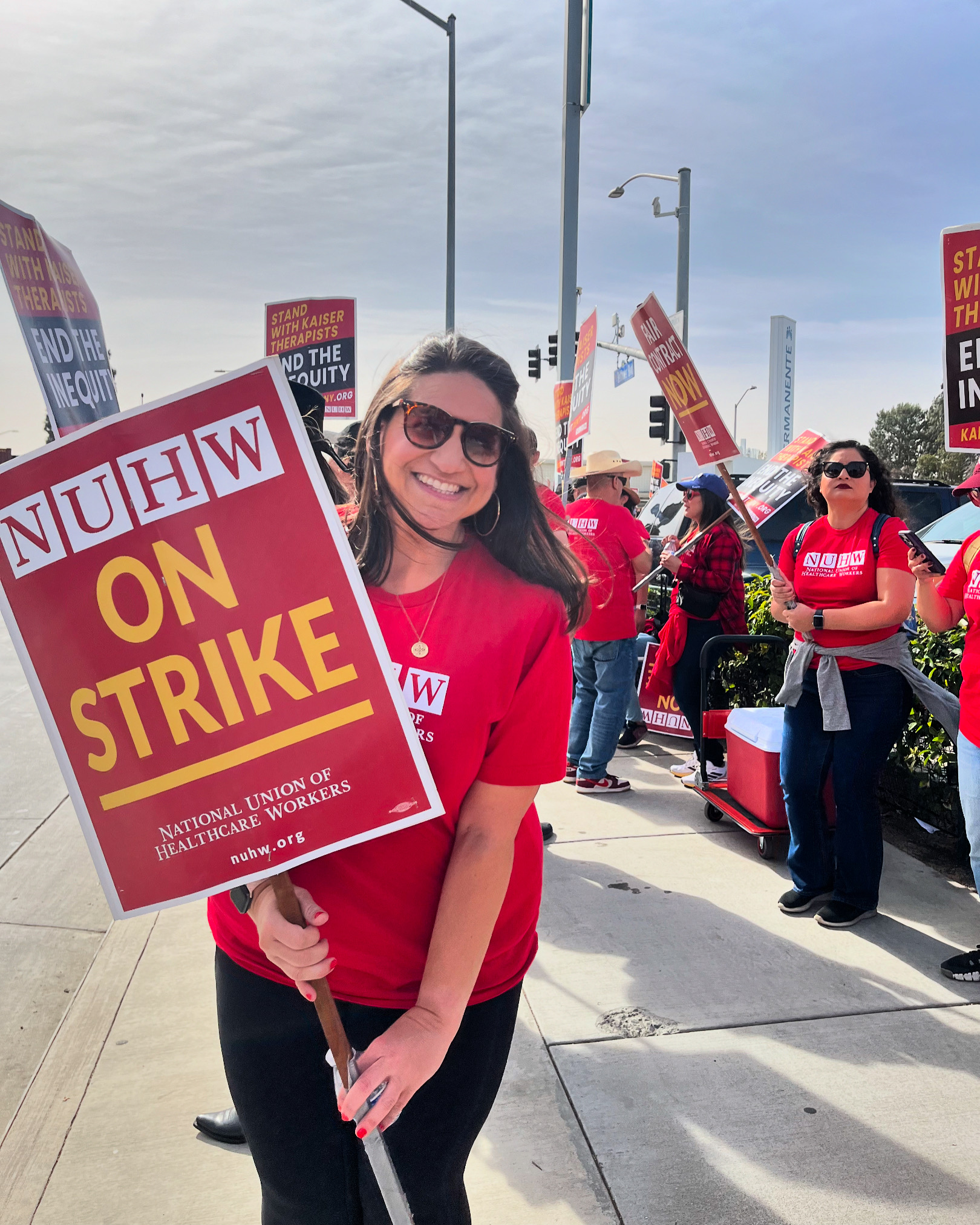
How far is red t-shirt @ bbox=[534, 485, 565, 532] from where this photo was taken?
1871mm

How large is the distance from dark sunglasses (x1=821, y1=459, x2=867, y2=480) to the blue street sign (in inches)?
576

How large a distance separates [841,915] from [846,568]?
1.40 metres

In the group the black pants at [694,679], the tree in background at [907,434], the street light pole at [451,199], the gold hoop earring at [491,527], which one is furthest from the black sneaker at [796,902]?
the tree in background at [907,434]

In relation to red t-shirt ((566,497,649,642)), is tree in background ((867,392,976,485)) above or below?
above

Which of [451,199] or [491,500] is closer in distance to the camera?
[491,500]

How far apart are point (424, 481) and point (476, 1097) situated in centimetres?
100

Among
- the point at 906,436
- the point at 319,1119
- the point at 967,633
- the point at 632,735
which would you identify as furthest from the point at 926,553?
the point at 906,436

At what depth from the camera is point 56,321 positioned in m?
2.81

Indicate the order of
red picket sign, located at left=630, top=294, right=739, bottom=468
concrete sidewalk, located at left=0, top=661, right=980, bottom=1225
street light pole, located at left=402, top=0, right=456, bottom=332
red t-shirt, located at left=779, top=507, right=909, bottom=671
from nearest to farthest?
concrete sidewalk, located at left=0, top=661, right=980, bottom=1225, red t-shirt, located at left=779, top=507, right=909, bottom=671, red picket sign, located at left=630, top=294, right=739, bottom=468, street light pole, located at left=402, top=0, right=456, bottom=332

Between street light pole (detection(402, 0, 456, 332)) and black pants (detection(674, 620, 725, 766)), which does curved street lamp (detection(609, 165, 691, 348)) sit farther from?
black pants (detection(674, 620, 725, 766))

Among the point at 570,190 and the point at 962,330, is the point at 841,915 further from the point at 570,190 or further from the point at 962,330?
the point at 570,190

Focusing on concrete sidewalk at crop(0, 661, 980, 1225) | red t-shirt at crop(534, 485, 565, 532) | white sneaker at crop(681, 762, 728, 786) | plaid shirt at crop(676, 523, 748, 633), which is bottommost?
concrete sidewalk at crop(0, 661, 980, 1225)

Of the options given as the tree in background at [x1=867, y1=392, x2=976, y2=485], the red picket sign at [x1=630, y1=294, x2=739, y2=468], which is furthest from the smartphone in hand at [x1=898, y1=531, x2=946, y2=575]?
the tree in background at [x1=867, y1=392, x2=976, y2=485]

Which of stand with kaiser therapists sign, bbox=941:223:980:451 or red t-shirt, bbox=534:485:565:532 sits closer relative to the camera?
red t-shirt, bbox=534:485:565:532
